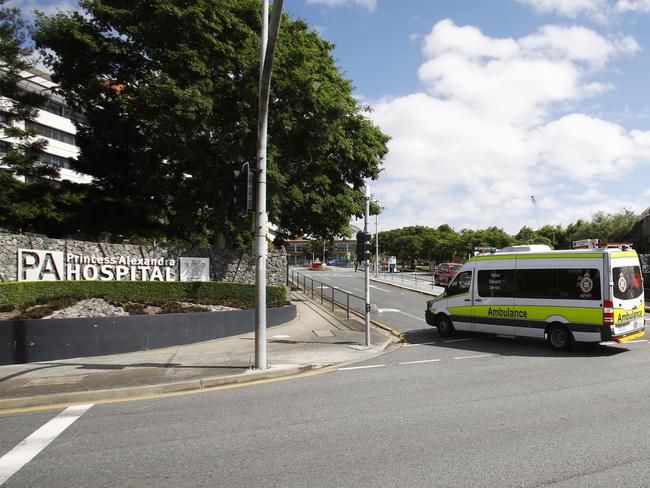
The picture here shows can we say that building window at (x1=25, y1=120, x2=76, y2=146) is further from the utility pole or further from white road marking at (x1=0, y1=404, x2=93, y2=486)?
white road marking at (x1=0, y1=404, x2=93, y2=486)

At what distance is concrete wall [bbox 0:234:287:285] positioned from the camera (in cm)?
1356

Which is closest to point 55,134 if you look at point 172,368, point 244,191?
point 244,191

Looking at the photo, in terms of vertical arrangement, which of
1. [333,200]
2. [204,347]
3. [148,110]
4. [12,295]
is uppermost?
[148,110]

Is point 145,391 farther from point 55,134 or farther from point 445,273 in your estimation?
→ point 55,134

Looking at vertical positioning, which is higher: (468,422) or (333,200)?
(333,200)

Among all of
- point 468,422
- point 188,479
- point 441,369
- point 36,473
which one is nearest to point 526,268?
point 441,369

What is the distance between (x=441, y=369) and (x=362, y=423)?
4.02 meters

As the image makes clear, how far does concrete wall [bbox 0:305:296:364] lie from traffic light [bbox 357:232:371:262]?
4.46 m

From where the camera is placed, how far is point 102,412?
6.54 meters

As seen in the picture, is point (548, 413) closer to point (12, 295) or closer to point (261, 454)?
point (261, 454)

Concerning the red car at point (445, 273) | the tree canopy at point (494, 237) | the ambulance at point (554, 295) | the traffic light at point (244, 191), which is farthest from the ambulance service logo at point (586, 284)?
the tree canopy at point (494, 237)

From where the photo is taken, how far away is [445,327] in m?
14.2

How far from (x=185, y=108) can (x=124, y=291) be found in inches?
269

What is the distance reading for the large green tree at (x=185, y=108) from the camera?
17.3 m
